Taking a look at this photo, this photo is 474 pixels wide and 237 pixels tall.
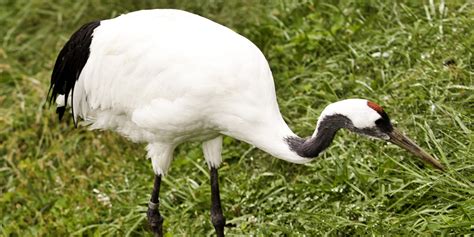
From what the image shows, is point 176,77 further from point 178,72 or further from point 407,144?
point 407,144

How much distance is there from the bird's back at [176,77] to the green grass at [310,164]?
2.87ft

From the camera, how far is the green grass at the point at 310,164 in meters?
5.48

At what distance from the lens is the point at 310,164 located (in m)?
6.12

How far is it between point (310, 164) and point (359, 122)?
1.48 m

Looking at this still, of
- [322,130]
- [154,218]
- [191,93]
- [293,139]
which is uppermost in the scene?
[191,93]

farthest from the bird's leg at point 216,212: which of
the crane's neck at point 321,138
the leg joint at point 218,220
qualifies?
the crane's neck at point 321,138

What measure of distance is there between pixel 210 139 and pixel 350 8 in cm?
240

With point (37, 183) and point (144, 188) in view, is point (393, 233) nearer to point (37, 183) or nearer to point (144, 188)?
point (144, 188)

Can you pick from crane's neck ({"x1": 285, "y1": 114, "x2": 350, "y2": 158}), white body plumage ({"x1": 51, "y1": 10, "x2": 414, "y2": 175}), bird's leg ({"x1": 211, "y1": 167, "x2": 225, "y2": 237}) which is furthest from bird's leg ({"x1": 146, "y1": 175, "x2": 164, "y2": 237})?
crane's neck ({"x1": 285, "y1": 114, "x2": 350, "y2": 158})

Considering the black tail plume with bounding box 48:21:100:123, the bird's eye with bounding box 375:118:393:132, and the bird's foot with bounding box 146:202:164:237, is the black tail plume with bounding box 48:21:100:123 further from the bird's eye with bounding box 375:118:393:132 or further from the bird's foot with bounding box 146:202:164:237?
the bird's eye with bounding box 375:118:393:132

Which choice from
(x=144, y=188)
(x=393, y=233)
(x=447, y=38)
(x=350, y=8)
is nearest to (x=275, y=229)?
(x=393, y=233)

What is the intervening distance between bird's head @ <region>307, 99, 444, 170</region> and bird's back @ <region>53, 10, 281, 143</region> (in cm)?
37

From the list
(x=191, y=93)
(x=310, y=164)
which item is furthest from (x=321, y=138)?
(x=310, y=164)

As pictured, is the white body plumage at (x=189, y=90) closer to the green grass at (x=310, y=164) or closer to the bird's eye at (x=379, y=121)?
the bird's eye at (x=379, y=121)
